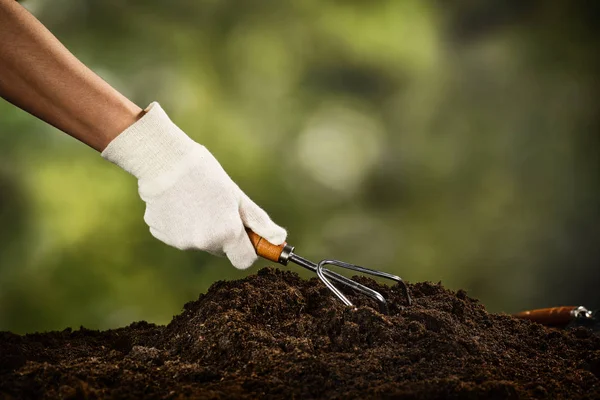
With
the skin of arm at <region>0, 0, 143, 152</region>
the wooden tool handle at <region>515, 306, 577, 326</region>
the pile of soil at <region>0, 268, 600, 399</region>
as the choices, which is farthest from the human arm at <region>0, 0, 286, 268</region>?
the wooden tool handle at <region>515, 306, 577, 326</region>

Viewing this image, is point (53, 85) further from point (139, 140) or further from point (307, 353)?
point (307, 353)

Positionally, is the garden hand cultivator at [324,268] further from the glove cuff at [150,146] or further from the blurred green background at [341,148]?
the blurred green background at [341,148]

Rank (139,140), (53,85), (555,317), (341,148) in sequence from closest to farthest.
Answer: (53,85), (139,140), (555,317), (341,148)

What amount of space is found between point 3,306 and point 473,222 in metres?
2.74

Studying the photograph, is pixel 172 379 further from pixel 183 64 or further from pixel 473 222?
pixel 473 222

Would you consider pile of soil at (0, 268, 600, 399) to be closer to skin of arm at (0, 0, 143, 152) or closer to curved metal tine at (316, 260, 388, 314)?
curved metal tine at (316, 260, 388, 314)

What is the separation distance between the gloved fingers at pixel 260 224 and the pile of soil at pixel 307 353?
0.44ft

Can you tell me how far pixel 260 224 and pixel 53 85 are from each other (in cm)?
77

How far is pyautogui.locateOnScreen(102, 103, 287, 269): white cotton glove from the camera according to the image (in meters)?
2.10

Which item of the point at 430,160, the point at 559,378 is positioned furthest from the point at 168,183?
the point at 430,160

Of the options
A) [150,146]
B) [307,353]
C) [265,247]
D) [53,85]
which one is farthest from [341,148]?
[307,353]

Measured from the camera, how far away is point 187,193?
2.14 meters

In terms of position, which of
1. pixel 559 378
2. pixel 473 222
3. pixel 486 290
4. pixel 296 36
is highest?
pixel 296 36

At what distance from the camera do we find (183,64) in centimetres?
377
